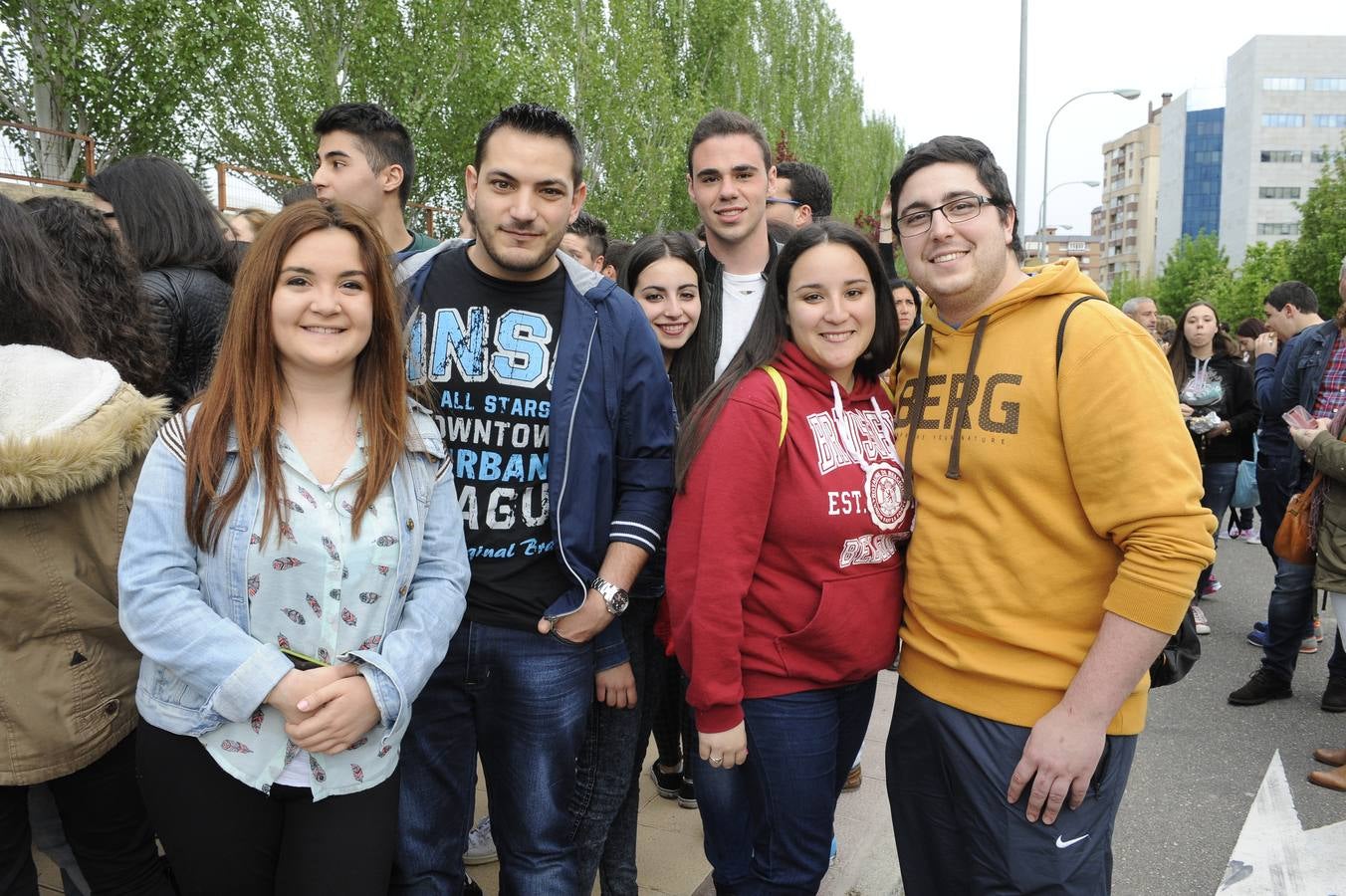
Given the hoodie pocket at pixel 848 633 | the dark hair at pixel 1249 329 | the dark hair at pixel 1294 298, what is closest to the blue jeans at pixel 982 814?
the hoodie pocket at pixel 848 633

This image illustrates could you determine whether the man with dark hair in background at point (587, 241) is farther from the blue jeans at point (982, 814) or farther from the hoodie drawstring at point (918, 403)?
the blue jeans at point (982, 814)

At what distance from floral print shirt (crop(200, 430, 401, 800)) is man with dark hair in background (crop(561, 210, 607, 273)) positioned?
2734mm

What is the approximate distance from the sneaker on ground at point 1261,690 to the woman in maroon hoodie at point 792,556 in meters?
3.83

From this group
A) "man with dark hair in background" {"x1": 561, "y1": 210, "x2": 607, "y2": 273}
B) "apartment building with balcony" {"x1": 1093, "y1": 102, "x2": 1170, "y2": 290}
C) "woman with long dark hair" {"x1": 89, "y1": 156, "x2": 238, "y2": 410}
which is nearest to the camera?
"woman with long dark hair" {"x1": 89, "y1": 156, "x2": 238, "y2": 410}

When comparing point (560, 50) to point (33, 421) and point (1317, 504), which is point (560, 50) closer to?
point (1317, 504)

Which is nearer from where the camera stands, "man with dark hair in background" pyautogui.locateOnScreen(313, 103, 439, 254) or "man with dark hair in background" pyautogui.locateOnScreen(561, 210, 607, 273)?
"man with dark hair in background" pyautogui.locateOnScreen(313, 103, 439, 254)

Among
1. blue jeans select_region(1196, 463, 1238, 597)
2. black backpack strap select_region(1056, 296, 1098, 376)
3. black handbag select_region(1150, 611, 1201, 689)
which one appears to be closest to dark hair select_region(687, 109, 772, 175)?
black backpack strap select_region(1056, 296, 1098, 376)

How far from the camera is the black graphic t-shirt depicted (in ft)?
7.24

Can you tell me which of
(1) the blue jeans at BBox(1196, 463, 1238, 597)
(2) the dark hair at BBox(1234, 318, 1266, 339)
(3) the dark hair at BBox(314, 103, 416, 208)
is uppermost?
→ (3) the dark hair at BBox(314, 103, 416, 208)

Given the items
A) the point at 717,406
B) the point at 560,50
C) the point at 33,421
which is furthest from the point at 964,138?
the point at 560,50

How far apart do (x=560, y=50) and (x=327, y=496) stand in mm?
15599

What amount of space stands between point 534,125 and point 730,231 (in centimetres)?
106

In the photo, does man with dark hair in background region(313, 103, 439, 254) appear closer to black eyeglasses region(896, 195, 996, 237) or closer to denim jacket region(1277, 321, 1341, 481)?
black eyeglasses region(896, 195, 996, 237)

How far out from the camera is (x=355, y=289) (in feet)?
6.35
